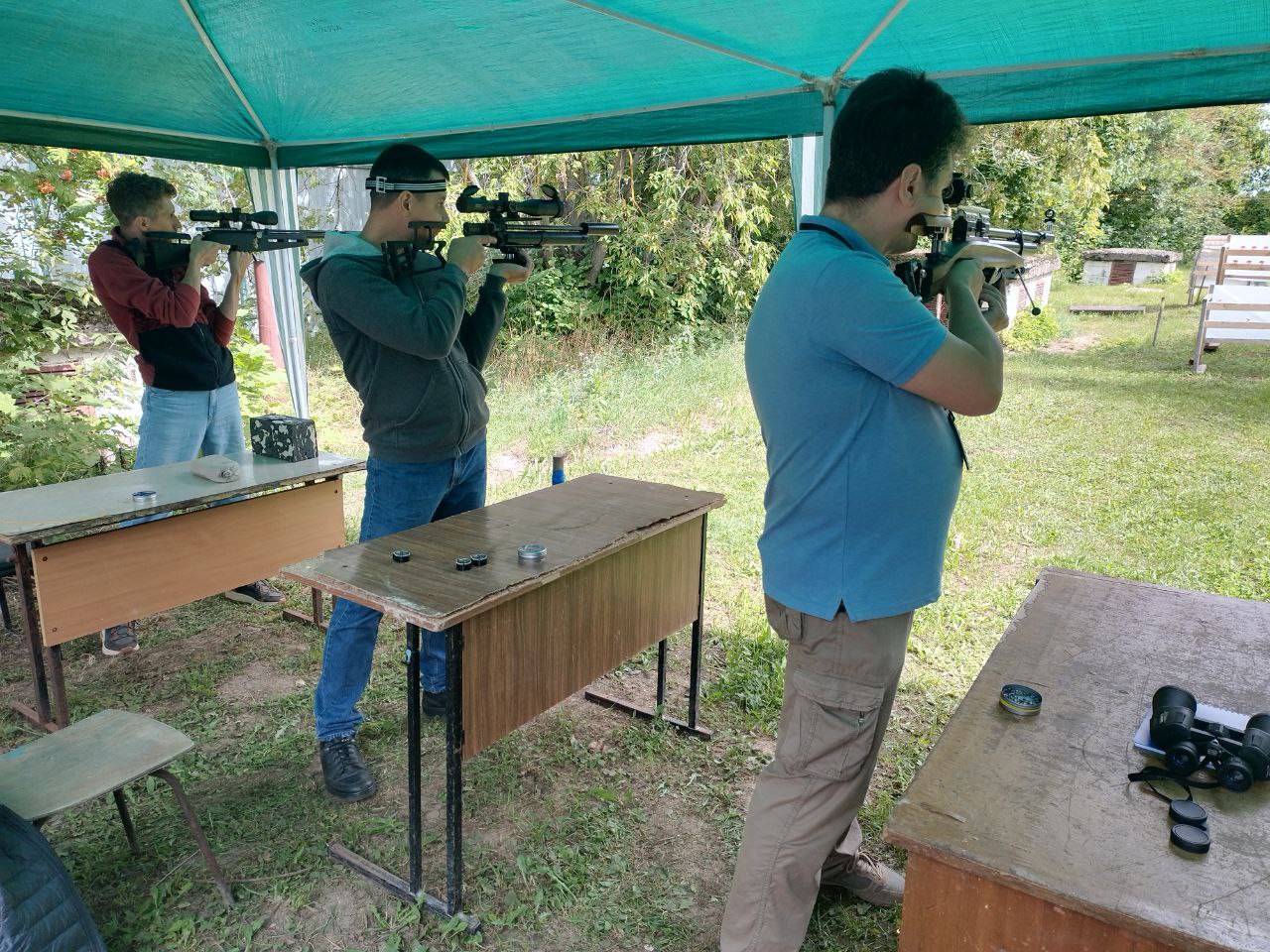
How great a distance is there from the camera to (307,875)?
2469 mm

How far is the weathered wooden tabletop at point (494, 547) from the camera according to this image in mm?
2074

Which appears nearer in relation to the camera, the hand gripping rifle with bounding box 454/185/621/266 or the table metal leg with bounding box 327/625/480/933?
the table metal leg with bounding box 327/625/480/933

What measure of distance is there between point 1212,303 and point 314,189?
11803 millimetres

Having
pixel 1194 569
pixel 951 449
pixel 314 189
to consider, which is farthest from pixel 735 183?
pixel 951 449

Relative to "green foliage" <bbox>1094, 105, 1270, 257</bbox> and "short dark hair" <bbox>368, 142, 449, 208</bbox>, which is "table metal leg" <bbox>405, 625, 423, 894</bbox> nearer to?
"short dark hair" <bbox>368, 142, 449, 208</bbox>

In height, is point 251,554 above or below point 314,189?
below

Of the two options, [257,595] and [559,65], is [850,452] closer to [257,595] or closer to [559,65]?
[559,65]

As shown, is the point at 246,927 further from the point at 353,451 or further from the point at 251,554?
the point at 353,451

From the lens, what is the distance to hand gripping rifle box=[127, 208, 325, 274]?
3.68 meters

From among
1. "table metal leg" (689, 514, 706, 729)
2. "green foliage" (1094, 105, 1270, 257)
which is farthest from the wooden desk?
"green foliage" (1094, 105, 1270, 257)

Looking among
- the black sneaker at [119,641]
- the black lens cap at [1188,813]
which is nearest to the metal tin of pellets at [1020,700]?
the black lens cap at [1188,813]

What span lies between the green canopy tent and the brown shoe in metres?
2.52

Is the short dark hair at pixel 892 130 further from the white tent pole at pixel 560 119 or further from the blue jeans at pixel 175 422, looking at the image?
the blue jeans at pixel 175 422

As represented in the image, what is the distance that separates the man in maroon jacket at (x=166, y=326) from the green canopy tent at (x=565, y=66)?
0.67 m
